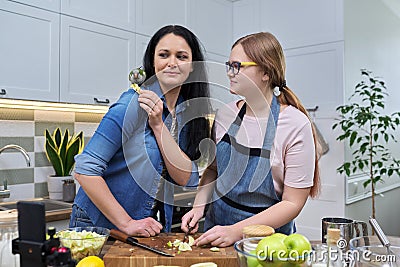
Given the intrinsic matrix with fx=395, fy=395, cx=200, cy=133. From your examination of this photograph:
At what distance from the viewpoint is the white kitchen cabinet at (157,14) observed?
8.64 ft

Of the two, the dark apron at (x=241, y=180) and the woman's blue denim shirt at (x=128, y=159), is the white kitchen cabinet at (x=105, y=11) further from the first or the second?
the dark apron at (x=241, y=180)

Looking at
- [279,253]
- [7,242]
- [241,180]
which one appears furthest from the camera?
[241,180]

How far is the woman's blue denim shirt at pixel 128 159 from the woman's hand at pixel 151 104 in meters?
0.03

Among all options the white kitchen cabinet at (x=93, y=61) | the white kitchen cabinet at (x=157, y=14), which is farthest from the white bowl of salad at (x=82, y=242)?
the white kitchen cabinet at (x=157, y=14)

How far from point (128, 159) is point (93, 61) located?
1.27 metres

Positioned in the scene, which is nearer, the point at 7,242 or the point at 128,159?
the point at 7,242

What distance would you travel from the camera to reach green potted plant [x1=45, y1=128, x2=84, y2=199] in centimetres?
239

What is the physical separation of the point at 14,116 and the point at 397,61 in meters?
3.88

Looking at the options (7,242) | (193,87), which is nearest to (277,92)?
(193,87)

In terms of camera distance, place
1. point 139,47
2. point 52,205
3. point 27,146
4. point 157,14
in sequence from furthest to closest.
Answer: point 157,14, point 139,47, point 27,146, point 52,205

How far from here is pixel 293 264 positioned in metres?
0.70

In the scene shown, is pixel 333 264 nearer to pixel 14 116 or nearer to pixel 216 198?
pixel 216 198

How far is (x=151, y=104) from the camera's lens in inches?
47.4

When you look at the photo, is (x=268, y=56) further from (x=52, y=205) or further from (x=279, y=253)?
(x=52, y=205)
